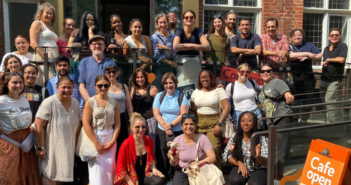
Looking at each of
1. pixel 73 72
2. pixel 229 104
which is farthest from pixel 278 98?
pixel 73 72

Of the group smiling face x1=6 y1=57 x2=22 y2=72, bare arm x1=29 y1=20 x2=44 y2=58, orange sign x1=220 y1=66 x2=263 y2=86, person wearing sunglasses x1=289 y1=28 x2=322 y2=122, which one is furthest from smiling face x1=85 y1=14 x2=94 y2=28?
person wearing sunglasses x1=289 y1=28 x2=322 y2=122

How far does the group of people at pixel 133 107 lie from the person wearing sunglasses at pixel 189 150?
0.5 inches

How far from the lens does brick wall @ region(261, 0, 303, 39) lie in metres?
9.28

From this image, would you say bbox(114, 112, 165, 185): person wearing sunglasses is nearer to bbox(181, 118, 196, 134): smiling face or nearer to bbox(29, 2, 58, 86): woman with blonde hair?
bbox(181, 118, 196, 134): smiling face

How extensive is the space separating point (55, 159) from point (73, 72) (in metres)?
1.47

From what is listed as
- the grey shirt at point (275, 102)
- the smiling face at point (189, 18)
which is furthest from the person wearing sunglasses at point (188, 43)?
the grey shirt at point (275, 102)

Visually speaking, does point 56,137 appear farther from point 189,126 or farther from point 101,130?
point 189,126

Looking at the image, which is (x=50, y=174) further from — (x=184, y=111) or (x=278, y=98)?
(x=278, y=98)

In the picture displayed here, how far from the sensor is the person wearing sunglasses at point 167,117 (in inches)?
205

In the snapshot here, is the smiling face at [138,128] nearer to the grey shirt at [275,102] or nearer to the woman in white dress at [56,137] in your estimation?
Result: the woman in white dress at [56,137]

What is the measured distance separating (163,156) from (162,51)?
1871 mm

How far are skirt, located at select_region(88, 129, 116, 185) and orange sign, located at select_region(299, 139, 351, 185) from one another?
2.37 meters

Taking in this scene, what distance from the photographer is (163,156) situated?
5227 millimetres

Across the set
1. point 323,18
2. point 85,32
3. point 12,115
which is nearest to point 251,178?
point 12,115
